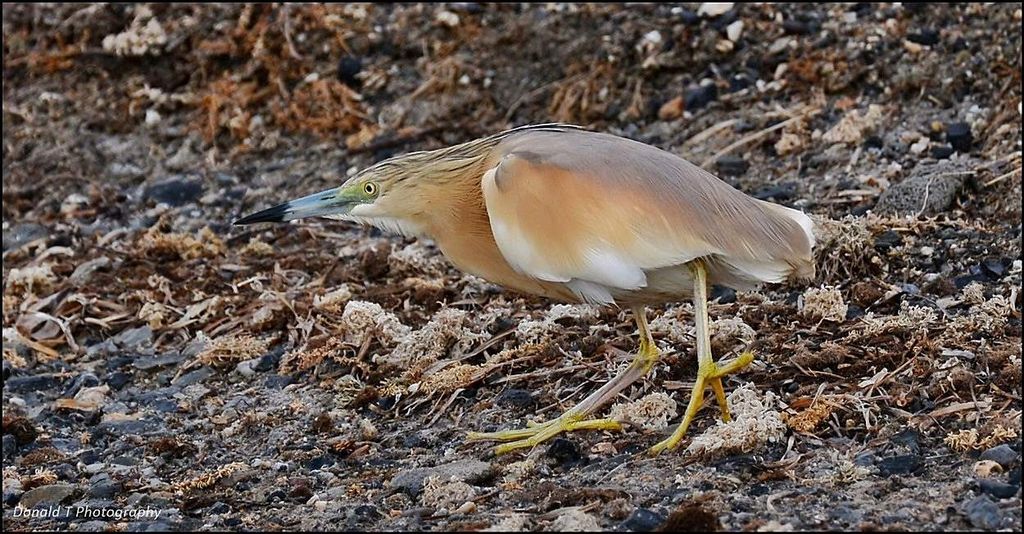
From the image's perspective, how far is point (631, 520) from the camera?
11.8 feet

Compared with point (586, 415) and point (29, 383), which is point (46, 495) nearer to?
point (29, 383)

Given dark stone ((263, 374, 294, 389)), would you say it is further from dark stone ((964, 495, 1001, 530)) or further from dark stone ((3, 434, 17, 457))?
dark stone ((964, 495, 1001, 530))

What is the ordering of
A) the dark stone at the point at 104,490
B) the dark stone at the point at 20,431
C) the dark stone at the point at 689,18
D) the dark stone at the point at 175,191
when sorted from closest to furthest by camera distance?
the dark stone at the point at 104,490
the dark stone at the point at 20,431
the dark stone at the point at 689,18
the dark stone at the point at 175,191

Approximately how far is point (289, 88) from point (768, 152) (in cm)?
308

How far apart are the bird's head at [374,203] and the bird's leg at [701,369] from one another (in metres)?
1.02

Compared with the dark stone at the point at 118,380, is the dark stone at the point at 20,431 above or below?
above

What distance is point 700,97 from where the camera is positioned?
288 inches

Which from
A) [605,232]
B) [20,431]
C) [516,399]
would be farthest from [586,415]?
[20,431]

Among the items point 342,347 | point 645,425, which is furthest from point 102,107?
point 645,425

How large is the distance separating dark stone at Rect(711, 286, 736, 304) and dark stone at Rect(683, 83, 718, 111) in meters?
1.98

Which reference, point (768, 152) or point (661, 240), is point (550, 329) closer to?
point (661, 240)

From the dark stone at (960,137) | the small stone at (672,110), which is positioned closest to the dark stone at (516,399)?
the dark stone at (960,137)

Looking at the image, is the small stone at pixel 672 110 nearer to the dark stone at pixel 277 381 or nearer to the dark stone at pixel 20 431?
Result: the dark stone at pixel 277 381

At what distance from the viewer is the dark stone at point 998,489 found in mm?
3539
